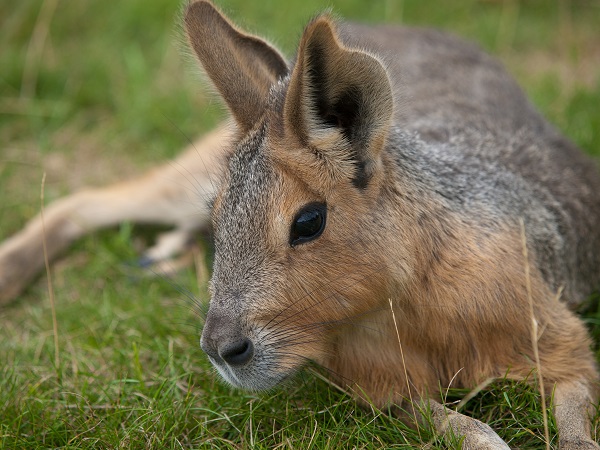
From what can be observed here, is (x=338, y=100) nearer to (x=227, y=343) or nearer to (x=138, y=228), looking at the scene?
(x=227, y=343)

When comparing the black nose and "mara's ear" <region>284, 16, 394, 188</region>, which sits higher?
"mara's ear" <region>284, 16, 394, 188</region>

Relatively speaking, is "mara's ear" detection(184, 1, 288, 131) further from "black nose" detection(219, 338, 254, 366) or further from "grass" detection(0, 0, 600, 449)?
"black nose" detection(219, 338, 254, 366)

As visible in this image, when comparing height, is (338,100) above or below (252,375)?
above

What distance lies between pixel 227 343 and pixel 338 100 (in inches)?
35.1

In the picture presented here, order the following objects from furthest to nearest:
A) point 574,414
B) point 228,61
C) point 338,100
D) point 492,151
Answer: point 492,151, point 228,61, point 574,414, point 338,100

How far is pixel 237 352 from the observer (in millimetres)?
2684

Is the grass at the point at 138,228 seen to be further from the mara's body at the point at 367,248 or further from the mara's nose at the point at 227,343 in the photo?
the mara's nose at the point at 227,343

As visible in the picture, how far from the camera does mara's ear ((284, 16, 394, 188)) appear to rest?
102 inches

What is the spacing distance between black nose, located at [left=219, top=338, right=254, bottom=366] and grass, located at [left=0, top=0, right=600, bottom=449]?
0.42 m

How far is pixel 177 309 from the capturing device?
13.6ft

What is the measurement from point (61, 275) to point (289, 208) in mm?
2422

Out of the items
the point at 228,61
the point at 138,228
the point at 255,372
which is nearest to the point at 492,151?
the point at 228,61

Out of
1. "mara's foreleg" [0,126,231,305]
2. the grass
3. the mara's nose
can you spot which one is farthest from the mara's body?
"mara's foreleg" [0,126,231,305]

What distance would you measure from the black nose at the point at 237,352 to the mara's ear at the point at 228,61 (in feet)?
2.88
